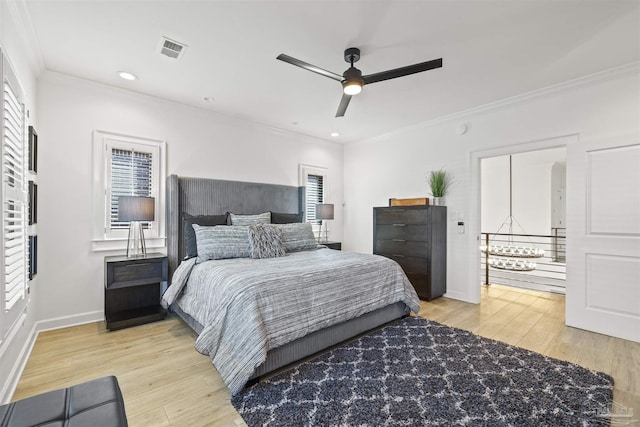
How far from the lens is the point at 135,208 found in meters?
3.16

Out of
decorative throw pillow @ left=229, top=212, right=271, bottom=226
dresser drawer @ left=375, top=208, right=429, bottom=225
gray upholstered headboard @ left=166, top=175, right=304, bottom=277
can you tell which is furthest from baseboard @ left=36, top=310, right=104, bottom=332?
dresser drawer @ left=375, top=208, right=429, bottom=225

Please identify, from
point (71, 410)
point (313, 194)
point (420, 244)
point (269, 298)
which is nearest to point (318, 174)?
point (313, 194)

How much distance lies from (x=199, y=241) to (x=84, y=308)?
4.86 feet

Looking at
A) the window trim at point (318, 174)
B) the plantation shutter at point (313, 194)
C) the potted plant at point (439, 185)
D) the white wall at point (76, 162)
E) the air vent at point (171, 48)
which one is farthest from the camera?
the plantation shutter at point (313, 194)

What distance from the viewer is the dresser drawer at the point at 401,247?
417cm

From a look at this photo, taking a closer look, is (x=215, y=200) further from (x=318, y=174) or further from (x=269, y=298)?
(x=269, y=298)

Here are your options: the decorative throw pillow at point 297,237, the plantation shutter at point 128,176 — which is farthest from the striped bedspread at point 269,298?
the plantation shutter at point 128,176

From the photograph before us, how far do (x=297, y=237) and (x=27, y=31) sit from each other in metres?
3.13

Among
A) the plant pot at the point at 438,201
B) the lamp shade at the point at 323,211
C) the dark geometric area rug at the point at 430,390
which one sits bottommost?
the dark geometric area rug at the point at 430,390

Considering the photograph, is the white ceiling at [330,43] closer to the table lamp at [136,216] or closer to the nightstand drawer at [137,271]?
the table lamp at [136,216]

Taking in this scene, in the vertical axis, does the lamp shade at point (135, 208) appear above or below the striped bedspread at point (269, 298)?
above

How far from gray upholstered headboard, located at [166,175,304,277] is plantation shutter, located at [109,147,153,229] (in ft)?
0.91

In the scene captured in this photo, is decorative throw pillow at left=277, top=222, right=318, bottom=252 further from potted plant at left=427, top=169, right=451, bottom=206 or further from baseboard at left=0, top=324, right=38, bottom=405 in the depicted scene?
baseboard at left=0, top=324, right=38, bottom=405

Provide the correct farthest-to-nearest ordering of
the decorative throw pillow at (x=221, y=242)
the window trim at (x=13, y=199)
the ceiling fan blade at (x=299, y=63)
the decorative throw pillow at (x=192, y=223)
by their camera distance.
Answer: the decorative throw pillow at (x=192, y=223), the decorative throw pillow at (x=221, y=242), the ceiling fan blade at (x=299, y=63), the window trim at (x=13, y=199)
